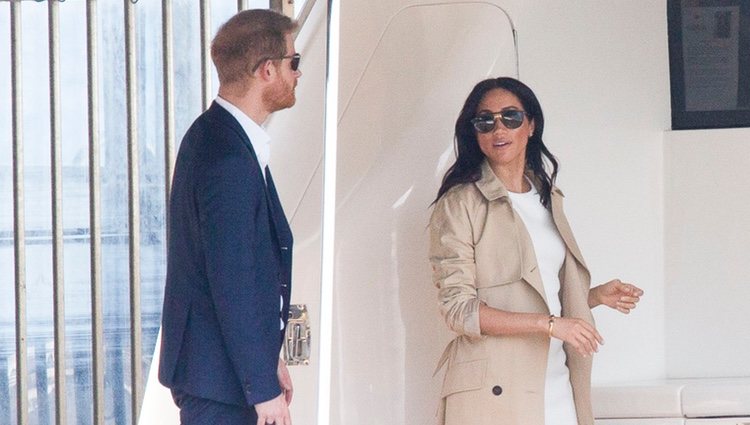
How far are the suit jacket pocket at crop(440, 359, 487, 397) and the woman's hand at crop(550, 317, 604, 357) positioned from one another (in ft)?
0.62

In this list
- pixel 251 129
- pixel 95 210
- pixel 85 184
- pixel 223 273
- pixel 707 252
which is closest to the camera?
pixel 223 273

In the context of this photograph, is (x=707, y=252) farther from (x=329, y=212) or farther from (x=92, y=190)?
(x=92, y=190)

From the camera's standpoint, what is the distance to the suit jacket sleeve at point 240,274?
2.20 meters

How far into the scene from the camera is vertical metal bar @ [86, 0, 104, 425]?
4.77 meters

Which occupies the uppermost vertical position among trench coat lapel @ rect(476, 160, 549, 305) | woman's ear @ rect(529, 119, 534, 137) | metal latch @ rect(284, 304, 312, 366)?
woman's ear @ rect(529, 119, 534, 137)

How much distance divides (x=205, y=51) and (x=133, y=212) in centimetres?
64

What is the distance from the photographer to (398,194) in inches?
117

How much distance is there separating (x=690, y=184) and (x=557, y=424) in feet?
4.05

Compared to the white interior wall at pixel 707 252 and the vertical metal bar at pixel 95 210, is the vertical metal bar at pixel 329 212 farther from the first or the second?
the vertical metal bar at pixel 95 210

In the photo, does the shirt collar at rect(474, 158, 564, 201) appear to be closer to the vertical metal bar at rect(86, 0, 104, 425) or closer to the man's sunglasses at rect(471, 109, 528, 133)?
the man's sunglasses at rect(471, 109, 528, 133)

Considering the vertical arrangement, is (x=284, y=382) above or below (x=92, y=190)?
below

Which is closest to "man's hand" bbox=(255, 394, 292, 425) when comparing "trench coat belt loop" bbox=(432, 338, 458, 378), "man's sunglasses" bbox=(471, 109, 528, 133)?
"trench coat belt loop" bbox=(432, 338, 458, 378)

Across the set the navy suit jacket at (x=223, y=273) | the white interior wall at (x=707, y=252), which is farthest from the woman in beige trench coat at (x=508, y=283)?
the white interior wall at (x=707, y=252)

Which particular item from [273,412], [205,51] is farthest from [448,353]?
[205,51]
